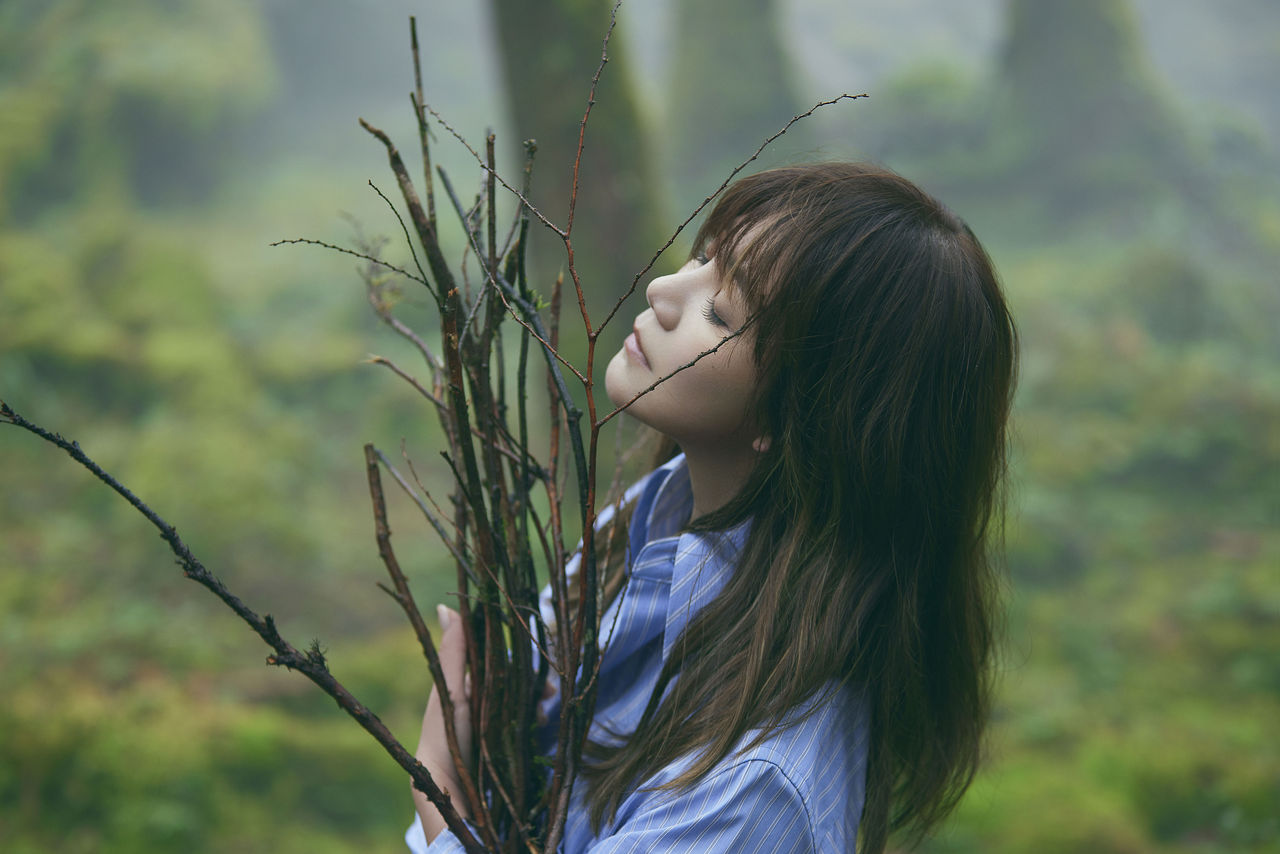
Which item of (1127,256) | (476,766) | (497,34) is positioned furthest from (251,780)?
(1127,256)

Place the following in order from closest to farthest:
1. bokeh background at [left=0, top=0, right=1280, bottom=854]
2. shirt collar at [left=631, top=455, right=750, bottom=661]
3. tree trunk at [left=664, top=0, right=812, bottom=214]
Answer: shirt collar at [left=631, top=455, right=750, bottom=661] → bokeh background at [left=0, top=0, right=1280, bottom=854] → tree trunk at [left=664, top=0, right=812, bottom=214]

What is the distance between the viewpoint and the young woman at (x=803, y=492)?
130cm

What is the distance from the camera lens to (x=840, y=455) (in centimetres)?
135

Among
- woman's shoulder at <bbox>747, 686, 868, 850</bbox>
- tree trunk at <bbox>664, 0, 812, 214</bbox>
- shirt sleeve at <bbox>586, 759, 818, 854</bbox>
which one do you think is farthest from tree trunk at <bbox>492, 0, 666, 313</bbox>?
tree trunk at <bbox>664, 0, 812, 214</bbox>

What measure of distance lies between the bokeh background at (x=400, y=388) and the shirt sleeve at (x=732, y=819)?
0.85m

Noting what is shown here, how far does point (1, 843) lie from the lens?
117 inches

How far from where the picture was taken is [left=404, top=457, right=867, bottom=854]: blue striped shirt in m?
1.19

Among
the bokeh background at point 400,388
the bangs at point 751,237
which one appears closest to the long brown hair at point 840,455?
the bangs at point 751,237

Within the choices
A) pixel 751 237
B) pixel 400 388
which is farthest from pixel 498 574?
pixel 400 388

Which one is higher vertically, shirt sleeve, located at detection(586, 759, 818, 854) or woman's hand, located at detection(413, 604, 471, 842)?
woman's hand, located at detection(413, 604, 471, 842)

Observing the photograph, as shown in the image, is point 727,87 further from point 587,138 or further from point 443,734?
point 443,734

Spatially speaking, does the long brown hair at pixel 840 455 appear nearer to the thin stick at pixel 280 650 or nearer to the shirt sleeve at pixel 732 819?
the shirt sleeve at pixel 732 819

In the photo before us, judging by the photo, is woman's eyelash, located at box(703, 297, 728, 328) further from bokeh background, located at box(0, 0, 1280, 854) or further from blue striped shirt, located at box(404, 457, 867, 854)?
bokeh background, located at box(0, 0, 1280, 854)

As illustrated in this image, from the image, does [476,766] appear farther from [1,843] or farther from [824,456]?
[1,843]
